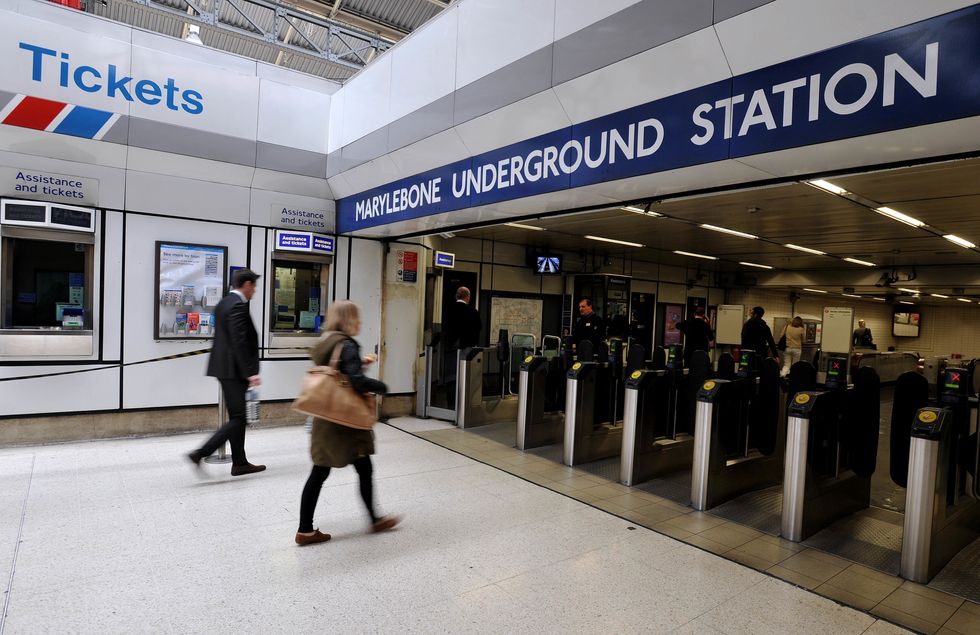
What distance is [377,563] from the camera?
3072 mm

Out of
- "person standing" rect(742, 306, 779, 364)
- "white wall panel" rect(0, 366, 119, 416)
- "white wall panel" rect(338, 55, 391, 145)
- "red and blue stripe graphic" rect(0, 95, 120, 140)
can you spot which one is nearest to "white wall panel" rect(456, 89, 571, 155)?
"white wall panel" rect(338, 55, 391, 145)

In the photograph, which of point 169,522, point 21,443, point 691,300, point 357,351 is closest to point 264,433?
point 21,443

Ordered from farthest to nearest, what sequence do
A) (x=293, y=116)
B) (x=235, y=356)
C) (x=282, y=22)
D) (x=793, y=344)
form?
(x=793, y=344) → (x=282, y=22) → (x=293, y=116) → (x=235, y=356)

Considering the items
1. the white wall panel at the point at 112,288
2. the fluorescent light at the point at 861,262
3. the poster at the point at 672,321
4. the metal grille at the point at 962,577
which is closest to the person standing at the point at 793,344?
the fluorescent light at the point at 861,262

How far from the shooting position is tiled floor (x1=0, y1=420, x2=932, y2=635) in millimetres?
2549

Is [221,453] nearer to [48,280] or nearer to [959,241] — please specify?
[48,280]

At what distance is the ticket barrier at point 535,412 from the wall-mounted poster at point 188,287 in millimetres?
3343

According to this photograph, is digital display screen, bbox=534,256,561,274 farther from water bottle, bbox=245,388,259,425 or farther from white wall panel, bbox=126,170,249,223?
water bottle, bbox=245,388,259,425

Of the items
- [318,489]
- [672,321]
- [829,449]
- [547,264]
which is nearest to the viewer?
[318,489]

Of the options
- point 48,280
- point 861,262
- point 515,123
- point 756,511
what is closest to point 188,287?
point 48,280

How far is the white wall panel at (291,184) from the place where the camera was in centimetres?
612

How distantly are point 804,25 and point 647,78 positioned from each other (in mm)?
927

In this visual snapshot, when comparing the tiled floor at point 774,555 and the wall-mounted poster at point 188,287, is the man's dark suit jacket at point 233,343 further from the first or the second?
the tiled floor at point 774,555

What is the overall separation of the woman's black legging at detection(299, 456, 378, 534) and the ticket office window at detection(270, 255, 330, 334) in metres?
3.38
